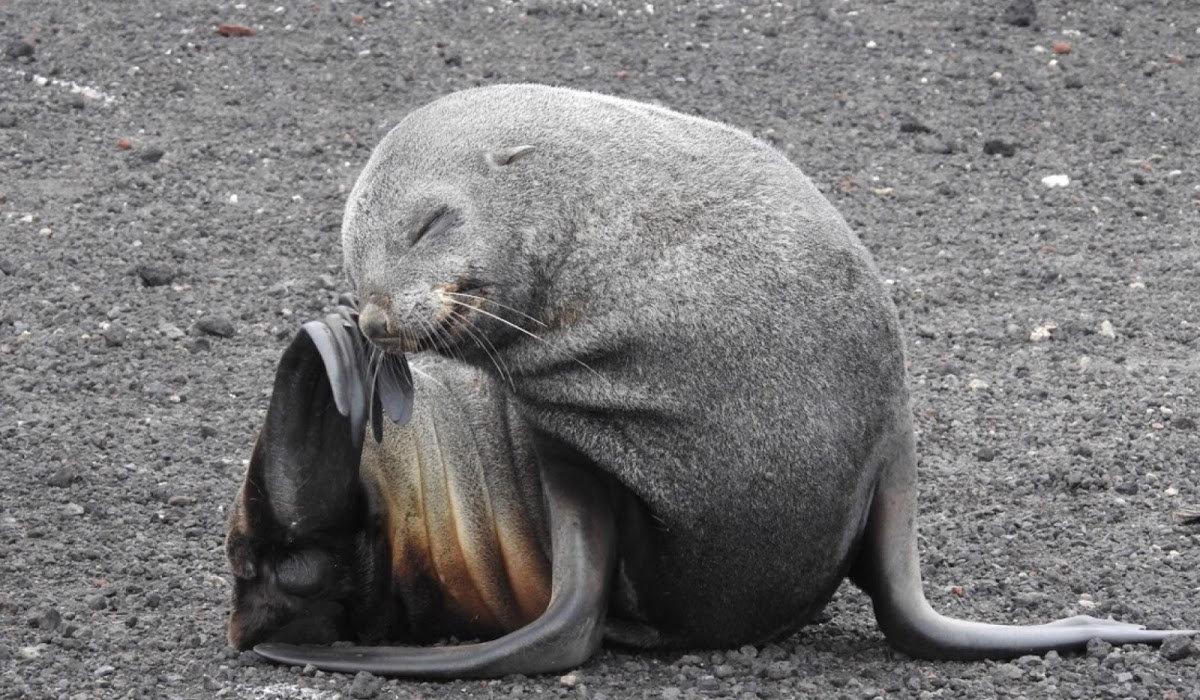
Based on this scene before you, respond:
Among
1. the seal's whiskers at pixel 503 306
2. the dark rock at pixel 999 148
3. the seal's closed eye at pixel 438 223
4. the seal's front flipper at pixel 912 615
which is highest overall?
the seal's closed eye at pixel 438 223

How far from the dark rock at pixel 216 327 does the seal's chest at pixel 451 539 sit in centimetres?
249

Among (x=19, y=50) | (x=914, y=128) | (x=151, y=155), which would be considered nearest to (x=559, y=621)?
(x=151, y=155)

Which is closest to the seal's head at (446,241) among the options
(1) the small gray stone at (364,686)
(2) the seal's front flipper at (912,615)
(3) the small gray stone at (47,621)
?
(1) the small gray stone at (364,686)

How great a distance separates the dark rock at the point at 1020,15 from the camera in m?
11.0

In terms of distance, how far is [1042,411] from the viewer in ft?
22.1

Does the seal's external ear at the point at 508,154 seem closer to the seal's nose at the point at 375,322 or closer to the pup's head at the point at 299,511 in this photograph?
the seal's nose at the point at 375,322

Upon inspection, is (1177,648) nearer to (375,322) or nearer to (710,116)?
(375,322)

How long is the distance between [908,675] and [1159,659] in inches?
24.7

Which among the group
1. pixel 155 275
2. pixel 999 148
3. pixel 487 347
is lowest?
pixel 155 275

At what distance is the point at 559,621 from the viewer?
4539mm

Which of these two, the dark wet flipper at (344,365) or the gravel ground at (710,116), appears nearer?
the dark wet flipper at (344,365)

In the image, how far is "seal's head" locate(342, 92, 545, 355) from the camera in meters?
4.47

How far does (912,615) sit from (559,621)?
933mm

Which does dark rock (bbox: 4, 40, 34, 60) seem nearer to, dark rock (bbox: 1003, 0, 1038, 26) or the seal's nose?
dark rock (bbox: 1003, 0, 1038, 26)
